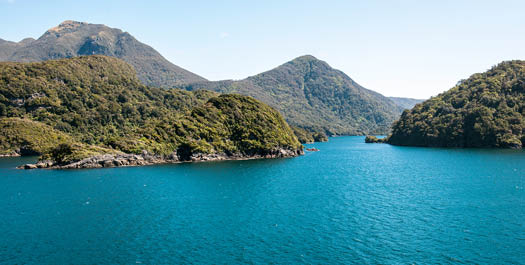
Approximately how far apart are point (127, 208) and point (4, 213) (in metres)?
23.0

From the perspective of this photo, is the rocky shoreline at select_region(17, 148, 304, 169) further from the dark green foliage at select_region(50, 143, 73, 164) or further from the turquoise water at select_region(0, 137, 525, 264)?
the turquoise water at select_region(0, 137, 525, 264)

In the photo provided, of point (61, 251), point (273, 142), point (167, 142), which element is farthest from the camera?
point (273, 142)

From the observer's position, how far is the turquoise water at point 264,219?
43.2m

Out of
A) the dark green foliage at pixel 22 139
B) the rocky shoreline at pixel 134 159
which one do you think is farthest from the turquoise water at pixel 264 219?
the dark green foliage at pixel 22 139

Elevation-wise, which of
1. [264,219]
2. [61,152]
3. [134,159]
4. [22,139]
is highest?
[22,139]

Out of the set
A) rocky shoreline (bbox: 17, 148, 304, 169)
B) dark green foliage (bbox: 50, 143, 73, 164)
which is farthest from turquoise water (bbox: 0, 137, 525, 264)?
dark green foliage (bbox: 50, 143, 73, 164)

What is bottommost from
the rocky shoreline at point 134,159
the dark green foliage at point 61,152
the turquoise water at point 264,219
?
the turquoise water at point 264,219

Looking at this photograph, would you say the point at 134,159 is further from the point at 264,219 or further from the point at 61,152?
the point at 264,219

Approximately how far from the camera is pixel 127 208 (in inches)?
2643

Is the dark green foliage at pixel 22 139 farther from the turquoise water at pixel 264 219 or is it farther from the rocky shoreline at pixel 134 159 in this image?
the turquoise water at pixel 264 219

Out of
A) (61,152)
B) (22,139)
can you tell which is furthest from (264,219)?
(22,139)

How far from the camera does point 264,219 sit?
5928 centimetres

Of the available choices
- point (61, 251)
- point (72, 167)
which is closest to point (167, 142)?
point (72, 167)

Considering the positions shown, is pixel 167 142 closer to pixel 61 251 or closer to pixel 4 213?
pixel 4 213
